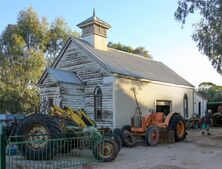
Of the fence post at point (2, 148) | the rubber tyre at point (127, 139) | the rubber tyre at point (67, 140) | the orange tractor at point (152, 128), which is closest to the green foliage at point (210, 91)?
the orange tractor at point (152, 128)

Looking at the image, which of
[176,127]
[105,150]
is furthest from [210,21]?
[105,150]

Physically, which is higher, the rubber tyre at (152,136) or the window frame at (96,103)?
the window frame at (96,103)

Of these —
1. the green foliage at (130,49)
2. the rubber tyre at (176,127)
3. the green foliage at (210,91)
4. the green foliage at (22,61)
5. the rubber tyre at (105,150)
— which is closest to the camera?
the rubber tyre at (105,150)

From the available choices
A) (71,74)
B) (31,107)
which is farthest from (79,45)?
(31,107)

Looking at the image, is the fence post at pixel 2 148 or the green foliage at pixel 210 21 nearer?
the fence post at pixel 2 148

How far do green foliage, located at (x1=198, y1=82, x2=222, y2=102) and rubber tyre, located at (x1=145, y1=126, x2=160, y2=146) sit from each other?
30848 millimetres

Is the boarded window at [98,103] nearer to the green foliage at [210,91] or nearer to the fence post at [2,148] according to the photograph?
the fence post at [2,148]

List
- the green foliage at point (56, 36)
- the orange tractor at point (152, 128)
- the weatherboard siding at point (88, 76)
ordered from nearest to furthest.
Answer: the orange tractor at point (152, 128)
the weatherboard siding at point (88, 76)
the green foliage at point (56, 36)

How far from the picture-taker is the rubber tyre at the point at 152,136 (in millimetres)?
16766

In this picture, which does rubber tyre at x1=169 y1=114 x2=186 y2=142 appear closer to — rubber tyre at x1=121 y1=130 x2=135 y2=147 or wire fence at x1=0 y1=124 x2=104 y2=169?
rubber tyre at x1=121 y1=130 x2=135 y2=147

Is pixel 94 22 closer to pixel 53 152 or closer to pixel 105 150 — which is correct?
pixel 105 150

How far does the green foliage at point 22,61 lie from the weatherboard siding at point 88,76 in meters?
13.2

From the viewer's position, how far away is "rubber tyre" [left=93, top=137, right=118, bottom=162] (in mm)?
11609

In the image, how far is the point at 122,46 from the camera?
54.5 metres
